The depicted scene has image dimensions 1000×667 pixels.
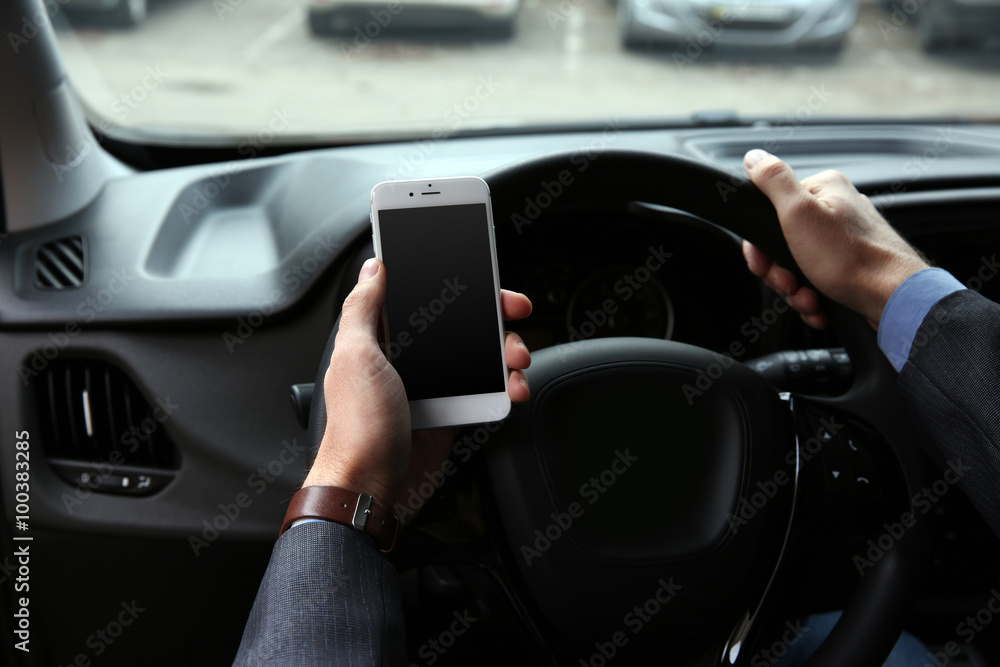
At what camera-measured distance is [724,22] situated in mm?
2195

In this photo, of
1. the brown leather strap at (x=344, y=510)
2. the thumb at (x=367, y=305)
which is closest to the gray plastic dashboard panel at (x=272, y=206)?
the thumb at (x=367, y=305)

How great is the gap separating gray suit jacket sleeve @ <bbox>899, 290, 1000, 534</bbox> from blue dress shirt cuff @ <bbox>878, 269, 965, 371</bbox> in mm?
16

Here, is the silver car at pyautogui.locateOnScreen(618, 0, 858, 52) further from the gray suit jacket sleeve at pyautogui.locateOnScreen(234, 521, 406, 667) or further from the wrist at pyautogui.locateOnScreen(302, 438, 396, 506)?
the gray suit jacket sleeve at pyautogui.locateOnScreen(234, 521, 406, 667)

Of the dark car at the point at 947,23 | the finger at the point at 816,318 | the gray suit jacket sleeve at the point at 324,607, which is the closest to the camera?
the gray suit jacket sleeve at the point at 324,607

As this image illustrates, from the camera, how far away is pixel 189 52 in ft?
6.47

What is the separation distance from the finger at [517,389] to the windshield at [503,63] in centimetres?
95

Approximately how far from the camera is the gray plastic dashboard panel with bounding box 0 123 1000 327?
4.17 ft

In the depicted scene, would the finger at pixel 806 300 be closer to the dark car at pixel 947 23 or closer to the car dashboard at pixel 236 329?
the car dashboard at pixel 236 329

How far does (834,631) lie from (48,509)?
4.09 ft

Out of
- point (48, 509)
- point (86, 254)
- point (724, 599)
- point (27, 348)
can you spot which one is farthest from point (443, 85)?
point (724, 599)

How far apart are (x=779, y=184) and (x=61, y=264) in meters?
1.21

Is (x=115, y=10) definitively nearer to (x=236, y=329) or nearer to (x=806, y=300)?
(x=236, y=329)

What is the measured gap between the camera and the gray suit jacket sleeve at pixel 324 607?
723 mm

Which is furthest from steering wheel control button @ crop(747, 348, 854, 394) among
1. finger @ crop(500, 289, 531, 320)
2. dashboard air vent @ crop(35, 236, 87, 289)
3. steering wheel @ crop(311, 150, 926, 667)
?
dashboard air vent @ crop(35, 236, 87, 289)
